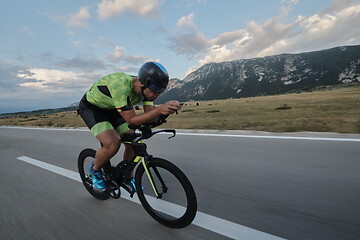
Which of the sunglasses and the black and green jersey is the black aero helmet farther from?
the black and green jersey

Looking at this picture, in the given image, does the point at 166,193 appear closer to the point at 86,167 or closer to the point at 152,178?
the point at 152,178

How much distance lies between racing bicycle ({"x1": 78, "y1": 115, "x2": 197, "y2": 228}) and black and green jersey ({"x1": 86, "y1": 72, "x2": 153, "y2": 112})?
0.28m

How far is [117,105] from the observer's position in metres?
2.03

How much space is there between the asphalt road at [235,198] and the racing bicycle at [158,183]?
0.13m

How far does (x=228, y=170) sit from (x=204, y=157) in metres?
0.81

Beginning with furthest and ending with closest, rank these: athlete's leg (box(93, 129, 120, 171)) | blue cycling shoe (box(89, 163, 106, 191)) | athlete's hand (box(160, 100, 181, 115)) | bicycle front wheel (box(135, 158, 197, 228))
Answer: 1. blue cycling shoe (box(89, 163, 106, 191))
2. athlete's leg (box(93, 129, 120, 171))
3. bicycle front wheel (box(135, 158, 197, 228))
4. athlete's hand (box(160, 100, 181, 115))

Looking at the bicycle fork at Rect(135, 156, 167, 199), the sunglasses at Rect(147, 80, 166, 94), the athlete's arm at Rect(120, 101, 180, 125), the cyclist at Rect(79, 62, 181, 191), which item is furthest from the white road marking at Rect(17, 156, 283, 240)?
the sunglasses at Rect(147, 80, 166, 94)

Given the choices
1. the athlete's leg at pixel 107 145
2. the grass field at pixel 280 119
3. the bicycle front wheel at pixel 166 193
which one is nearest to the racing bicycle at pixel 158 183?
the bicycle front wheel at pixel 166 193

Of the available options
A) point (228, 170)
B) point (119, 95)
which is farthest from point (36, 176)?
point (228, 170)

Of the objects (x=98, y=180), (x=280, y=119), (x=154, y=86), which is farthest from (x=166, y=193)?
(x=280, y=119)

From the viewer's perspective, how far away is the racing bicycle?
190 centimetres

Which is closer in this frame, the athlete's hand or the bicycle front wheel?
the athlete's hand

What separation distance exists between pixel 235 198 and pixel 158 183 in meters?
0.94

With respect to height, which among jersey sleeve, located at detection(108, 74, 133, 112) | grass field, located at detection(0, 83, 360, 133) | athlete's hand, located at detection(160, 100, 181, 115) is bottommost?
grass field, located at detection(0, 83, 360, 133)
